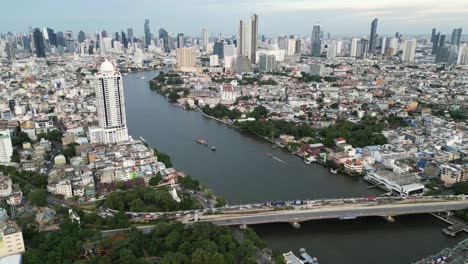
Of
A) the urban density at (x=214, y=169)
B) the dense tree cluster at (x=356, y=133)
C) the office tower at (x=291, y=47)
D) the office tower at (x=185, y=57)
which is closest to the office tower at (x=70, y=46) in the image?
the office tower at (x=185, y=57)

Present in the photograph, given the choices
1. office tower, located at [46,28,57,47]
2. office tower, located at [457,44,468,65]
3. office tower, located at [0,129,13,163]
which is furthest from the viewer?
office tower, located at [46,28,57,47]

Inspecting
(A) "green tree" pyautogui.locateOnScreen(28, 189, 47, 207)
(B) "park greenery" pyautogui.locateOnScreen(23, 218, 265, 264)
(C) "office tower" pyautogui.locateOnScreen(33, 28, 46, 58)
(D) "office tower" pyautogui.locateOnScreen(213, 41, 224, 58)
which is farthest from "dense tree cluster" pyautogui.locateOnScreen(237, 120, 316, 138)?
(C) "office tower" pyautogui.locateOnScreen(33, 28, 46, 58)

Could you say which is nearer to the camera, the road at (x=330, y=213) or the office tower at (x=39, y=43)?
the road at (x=330, y=213)

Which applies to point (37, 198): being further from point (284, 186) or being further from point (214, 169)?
point (284, 186)

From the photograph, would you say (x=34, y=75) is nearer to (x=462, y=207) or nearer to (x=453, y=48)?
(x=462, y=207)

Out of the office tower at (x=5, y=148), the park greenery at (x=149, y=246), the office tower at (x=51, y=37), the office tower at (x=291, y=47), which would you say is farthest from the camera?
the office tower at (x=51, y=37)

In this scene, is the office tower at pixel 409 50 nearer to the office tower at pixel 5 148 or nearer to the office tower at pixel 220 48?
the office tower at pixel 220 48

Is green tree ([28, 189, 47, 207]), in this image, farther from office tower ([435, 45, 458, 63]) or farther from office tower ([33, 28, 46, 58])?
office tower ([435, 45, 458, 63])
